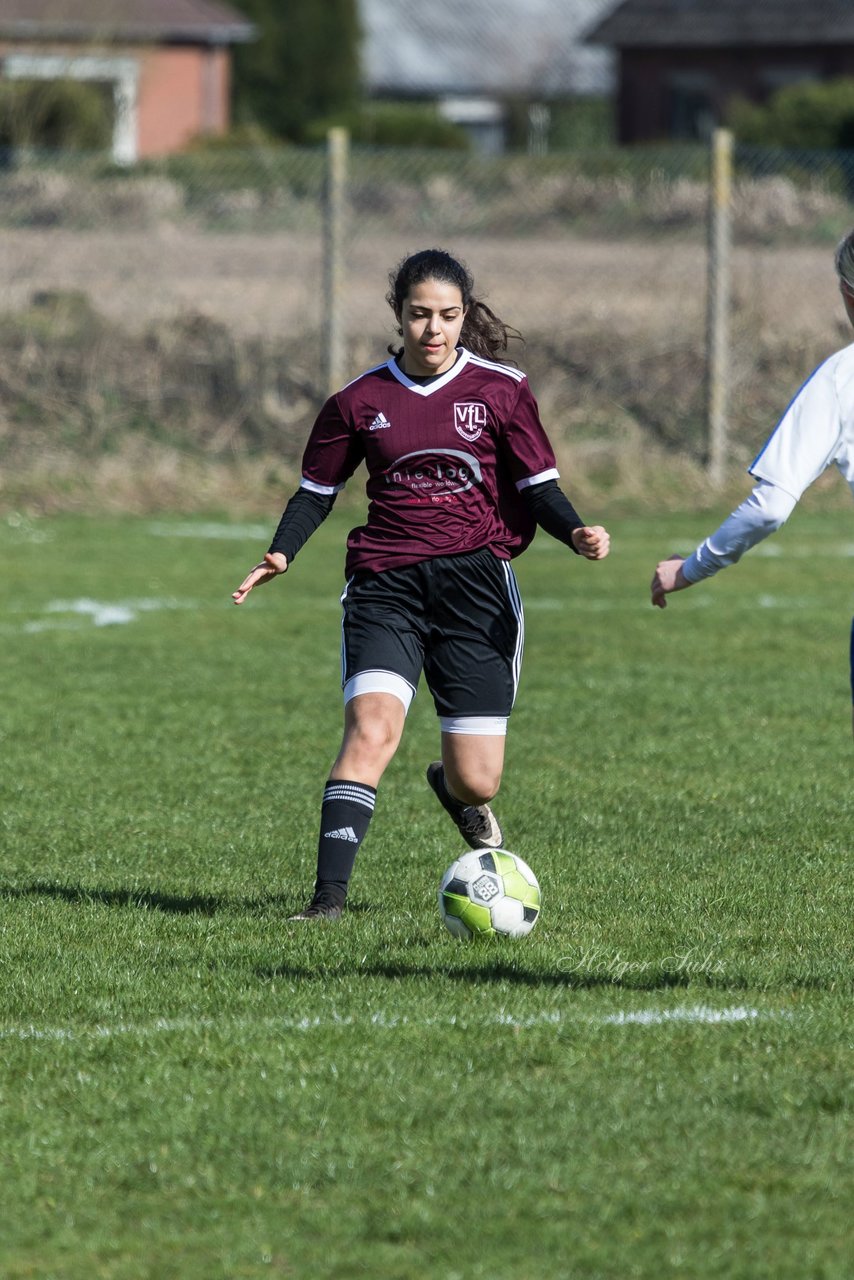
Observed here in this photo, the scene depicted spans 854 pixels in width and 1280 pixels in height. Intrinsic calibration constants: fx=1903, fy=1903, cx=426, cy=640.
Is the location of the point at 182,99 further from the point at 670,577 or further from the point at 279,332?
the point at 670,577

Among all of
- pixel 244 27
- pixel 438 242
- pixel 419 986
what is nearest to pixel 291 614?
pixel 419 986

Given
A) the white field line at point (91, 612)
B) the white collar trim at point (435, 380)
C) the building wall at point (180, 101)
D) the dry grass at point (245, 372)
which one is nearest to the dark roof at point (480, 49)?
the building wall at point (180, 101)

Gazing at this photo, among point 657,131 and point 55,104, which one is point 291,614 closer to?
point 55,104

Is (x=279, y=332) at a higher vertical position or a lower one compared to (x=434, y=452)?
lower

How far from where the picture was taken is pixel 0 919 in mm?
5367

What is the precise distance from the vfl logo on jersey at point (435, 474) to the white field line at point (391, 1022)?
1.61 metres

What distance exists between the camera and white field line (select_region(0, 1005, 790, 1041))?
4.34m

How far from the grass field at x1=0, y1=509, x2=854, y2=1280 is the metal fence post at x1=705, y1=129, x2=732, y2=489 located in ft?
20.8

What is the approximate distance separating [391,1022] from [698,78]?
45.0m

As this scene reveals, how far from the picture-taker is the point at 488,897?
16.5 ft

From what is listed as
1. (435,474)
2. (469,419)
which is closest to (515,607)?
(435,474)

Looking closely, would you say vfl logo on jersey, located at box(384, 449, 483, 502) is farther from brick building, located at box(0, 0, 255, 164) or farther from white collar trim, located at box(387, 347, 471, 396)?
brick building, located at box(0, 0, 255, 164)

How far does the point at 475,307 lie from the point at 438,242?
48.2 feet

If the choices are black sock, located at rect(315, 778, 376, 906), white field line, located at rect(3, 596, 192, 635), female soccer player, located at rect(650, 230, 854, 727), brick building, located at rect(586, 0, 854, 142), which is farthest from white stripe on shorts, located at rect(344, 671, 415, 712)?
brick building, located at rect(586, 0, 854, 142)
